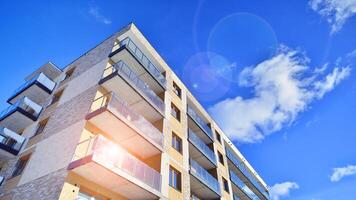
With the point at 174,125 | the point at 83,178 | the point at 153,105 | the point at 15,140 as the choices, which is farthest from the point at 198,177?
the point at 15,140

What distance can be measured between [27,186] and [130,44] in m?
11.1

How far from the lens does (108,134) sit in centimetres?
1374

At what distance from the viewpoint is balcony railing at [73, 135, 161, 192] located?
421 inches

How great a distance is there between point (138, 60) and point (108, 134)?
617cm

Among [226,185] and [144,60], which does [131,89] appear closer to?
[144,60]

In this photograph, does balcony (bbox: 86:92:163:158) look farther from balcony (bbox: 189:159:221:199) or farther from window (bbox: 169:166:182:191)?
balcony (bbox: 189:159:221:199)

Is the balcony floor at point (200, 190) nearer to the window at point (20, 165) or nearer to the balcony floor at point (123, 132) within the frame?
the balcony floor at point (123, 132)

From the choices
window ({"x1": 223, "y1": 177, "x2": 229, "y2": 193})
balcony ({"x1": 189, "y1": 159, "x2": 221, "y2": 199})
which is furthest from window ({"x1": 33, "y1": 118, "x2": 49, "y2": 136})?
window ({"x1": 223, "y1": 177, "x2": 229, "y2": 193})

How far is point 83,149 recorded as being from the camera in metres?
11.7

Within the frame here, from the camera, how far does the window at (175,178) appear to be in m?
→ 15.9

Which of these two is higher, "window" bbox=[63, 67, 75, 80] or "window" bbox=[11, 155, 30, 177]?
"window" bbox=[63, 67, 75, 80]

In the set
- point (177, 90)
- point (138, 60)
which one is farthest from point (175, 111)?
point (138, 60)

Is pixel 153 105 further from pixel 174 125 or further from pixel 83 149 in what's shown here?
pixel 83 149

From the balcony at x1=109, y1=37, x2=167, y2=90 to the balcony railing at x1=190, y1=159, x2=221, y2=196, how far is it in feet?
21.8
